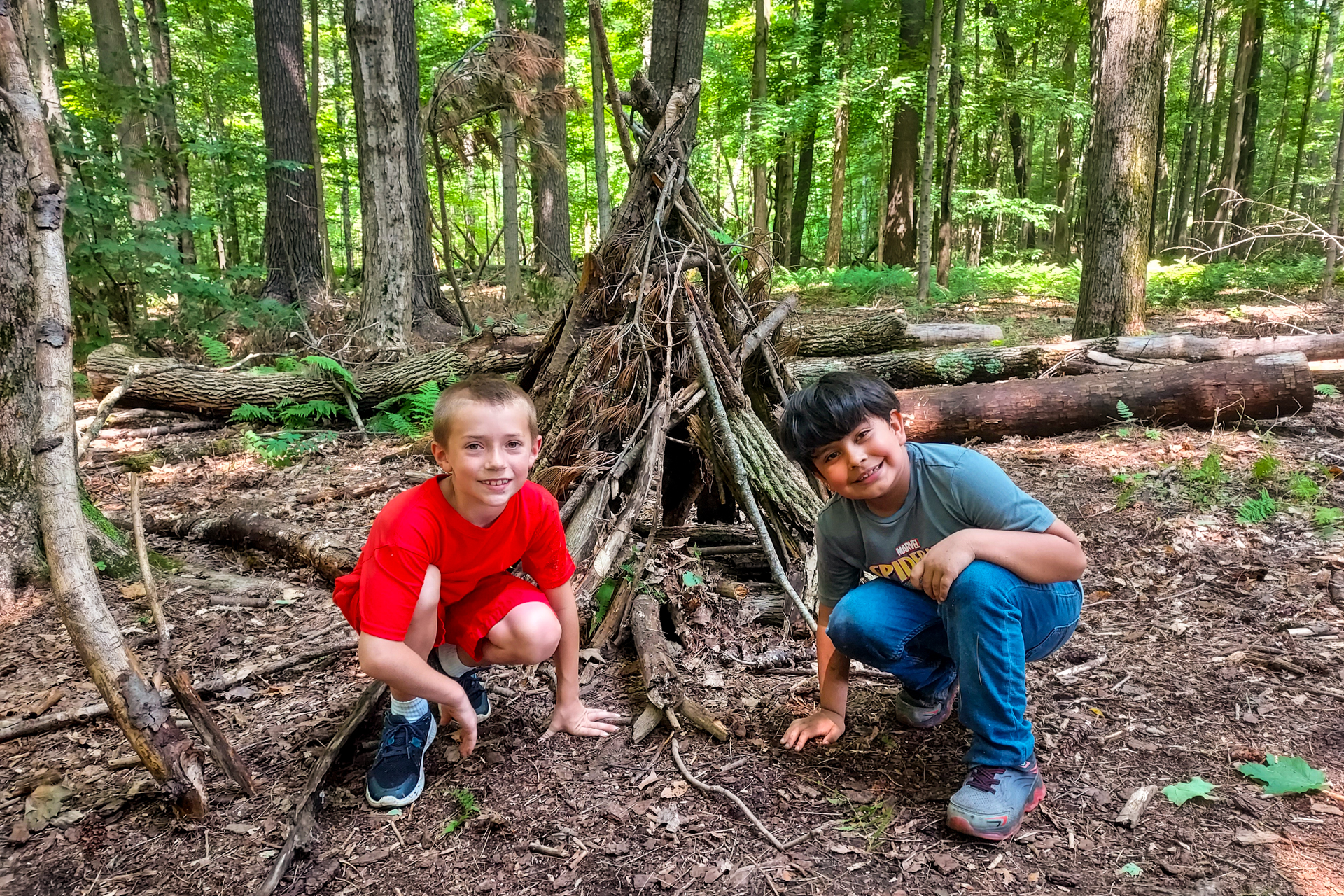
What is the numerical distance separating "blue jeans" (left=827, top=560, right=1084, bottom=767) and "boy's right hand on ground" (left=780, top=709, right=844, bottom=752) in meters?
0.22

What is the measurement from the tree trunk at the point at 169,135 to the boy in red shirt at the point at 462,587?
6461mm

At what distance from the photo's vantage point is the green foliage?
6.02m

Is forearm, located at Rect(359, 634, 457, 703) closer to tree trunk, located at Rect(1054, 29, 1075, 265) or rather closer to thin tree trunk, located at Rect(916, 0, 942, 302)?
thin tree trunk, located at Rect(916, 0, 942, 302)

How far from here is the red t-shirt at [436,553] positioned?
6.05ft

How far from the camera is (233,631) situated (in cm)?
306

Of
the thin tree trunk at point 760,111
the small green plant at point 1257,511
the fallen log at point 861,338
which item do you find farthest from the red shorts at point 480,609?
the thin tree trunk at point 760,111

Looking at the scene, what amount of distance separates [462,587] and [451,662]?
30cm

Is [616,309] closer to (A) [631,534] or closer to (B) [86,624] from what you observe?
(A) [631,534]

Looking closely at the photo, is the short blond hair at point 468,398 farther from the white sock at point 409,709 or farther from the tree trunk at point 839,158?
the tree trunk at point 839,158

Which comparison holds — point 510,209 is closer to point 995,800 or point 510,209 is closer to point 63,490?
point 63,490

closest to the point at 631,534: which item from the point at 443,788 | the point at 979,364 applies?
the point at 443,788

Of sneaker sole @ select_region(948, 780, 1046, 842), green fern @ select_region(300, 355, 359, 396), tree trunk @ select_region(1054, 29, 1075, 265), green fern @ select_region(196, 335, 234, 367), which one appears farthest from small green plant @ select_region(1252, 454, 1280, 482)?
tree trunk @ select_region(1054, 29, 1075, 265)

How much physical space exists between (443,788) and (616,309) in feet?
7.50

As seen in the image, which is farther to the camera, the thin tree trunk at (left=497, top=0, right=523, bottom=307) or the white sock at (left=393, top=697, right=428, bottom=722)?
the thin tree trunk at (left=497, top=0, right=523, bottom=307)
